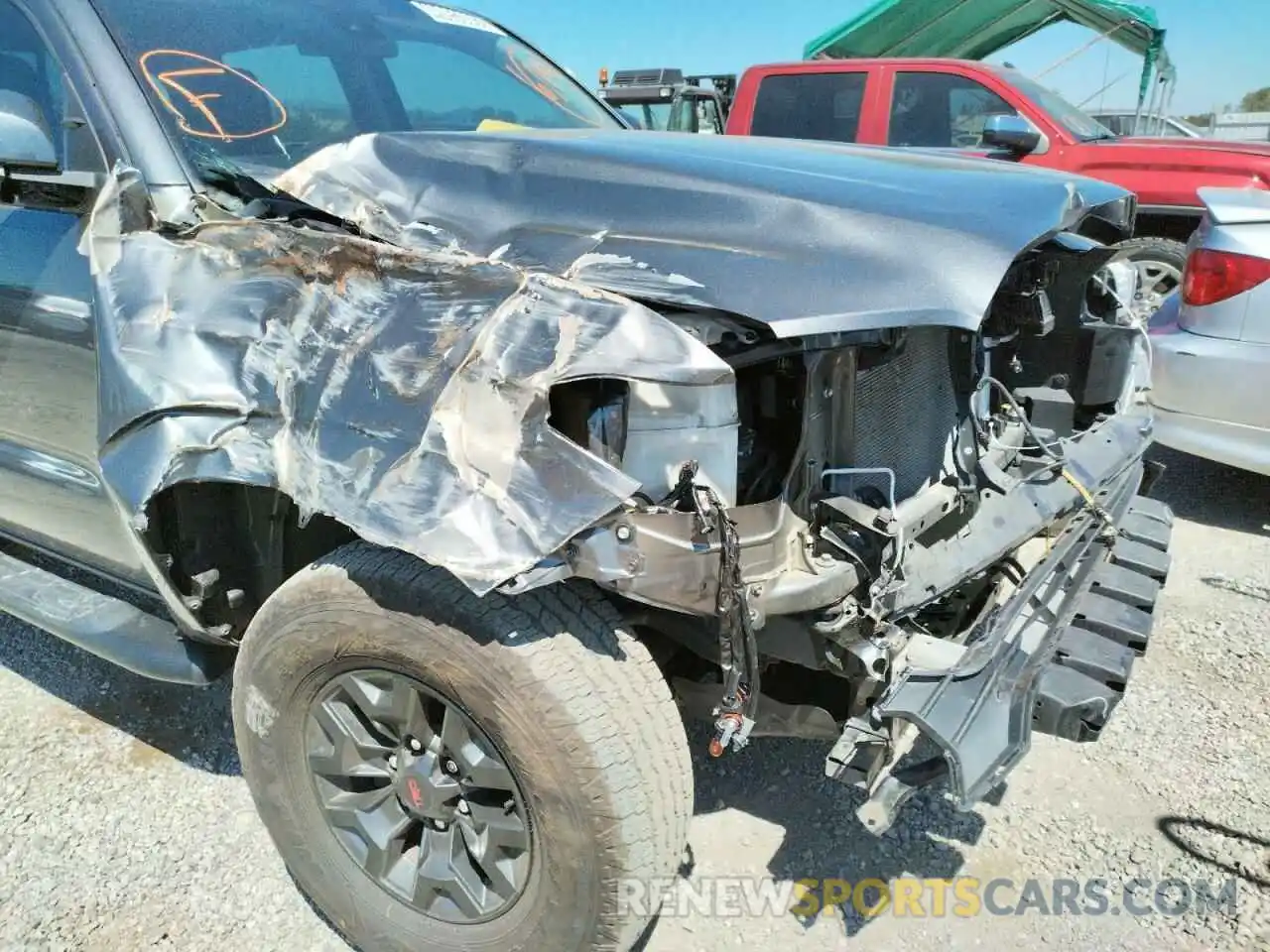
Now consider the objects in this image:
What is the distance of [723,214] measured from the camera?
1917 millimetres

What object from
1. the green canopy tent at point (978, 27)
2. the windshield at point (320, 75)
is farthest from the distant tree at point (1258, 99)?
the windshield at point (320, 75)

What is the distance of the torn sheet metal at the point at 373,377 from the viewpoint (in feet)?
5.14

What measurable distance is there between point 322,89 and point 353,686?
5.82ft

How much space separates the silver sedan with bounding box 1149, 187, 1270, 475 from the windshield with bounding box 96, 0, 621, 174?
253 cm

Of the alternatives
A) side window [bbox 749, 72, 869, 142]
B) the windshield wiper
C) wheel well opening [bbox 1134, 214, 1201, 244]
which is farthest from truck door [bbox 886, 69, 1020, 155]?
the windshield wiper

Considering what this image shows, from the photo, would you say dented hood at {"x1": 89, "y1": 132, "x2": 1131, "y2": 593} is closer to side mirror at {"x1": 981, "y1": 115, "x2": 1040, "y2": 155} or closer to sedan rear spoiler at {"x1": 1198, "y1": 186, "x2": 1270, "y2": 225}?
side mirror at {"x1": 981, "y1": 115, "x2": 1040, "y2": 155}

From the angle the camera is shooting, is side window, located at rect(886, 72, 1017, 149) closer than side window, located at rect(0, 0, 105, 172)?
No

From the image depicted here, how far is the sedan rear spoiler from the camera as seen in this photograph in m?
3.81

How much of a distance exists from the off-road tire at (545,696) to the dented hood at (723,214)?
63cm

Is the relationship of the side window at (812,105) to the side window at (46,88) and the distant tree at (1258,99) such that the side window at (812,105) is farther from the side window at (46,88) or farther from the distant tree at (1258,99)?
the distant tree at (1258,99)

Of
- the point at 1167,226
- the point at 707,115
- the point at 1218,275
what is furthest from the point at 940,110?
the point at 1218,275

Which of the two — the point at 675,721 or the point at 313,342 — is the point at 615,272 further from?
the point at 675,721

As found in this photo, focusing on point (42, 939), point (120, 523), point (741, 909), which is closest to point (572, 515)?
point (741, 909)

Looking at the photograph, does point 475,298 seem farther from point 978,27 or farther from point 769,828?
point 978,27
